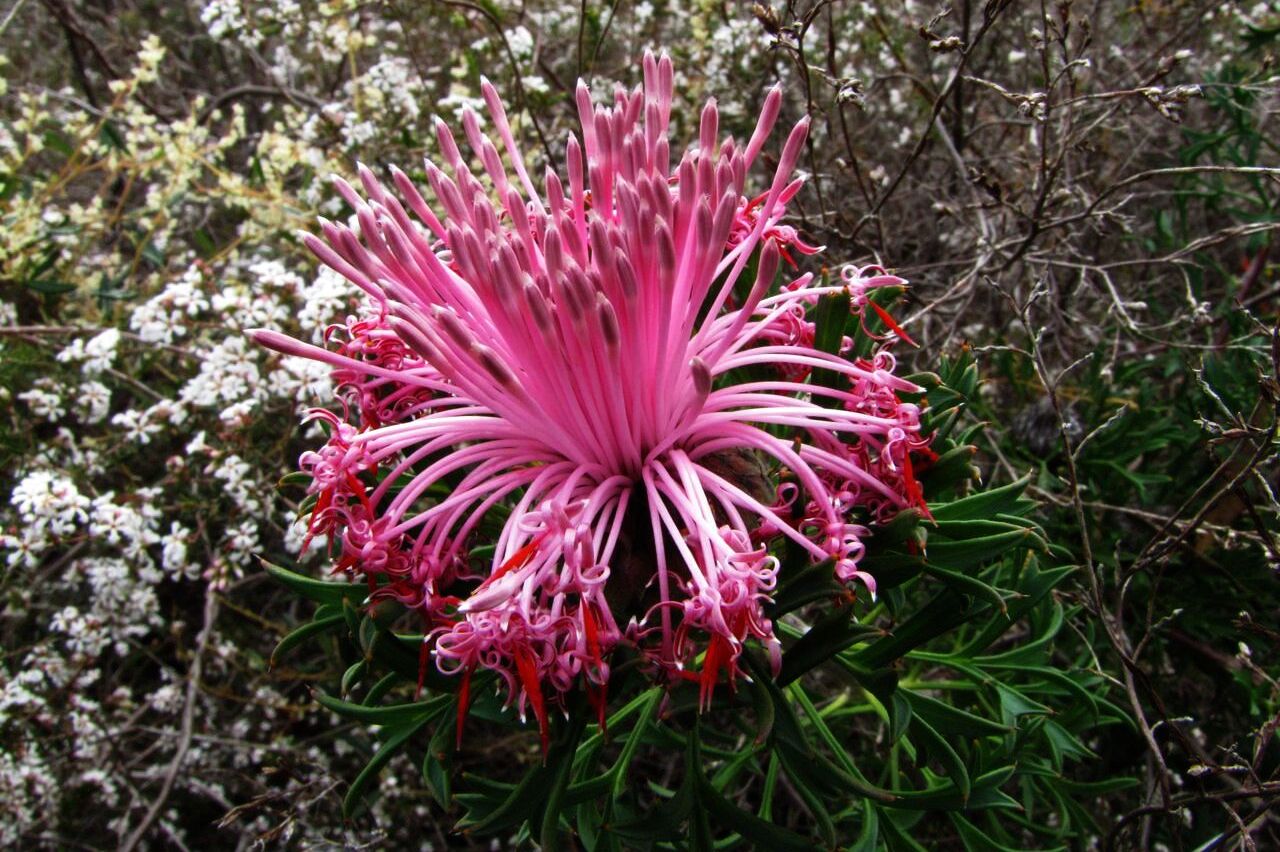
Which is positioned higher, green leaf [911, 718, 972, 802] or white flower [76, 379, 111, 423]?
white flower [76, 379, 111, 423]

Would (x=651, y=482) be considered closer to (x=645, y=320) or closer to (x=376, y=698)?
(x=645, y=320)

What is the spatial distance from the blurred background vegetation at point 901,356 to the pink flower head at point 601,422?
1.19 feet

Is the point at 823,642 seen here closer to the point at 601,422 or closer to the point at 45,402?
the point at 601,422

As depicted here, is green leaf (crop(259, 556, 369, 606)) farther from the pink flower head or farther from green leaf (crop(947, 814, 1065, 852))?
green leaf (crop(947, 814, 1065, 852))

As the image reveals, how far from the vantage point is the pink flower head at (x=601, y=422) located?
101 cm

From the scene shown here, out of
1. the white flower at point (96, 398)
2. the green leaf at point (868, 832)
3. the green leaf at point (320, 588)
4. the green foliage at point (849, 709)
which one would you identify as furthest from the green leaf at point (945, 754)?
the white flower at point (96, 398)

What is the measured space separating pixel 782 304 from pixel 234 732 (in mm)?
2390

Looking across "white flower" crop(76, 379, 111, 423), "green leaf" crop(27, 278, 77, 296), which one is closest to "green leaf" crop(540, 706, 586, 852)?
"white flower" crop(76, 379, 111, 423)

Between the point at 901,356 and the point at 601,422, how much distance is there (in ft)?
5.91

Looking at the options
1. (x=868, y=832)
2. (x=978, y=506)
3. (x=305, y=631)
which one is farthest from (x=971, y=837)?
(x=305, y=631)

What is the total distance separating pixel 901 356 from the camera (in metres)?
2.71

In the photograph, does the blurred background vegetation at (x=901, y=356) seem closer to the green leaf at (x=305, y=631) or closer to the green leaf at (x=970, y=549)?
the green leaf at (x=970, y=549)

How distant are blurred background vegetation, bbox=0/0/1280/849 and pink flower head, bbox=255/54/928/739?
363 millimetres

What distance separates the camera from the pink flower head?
1012 millimetres
